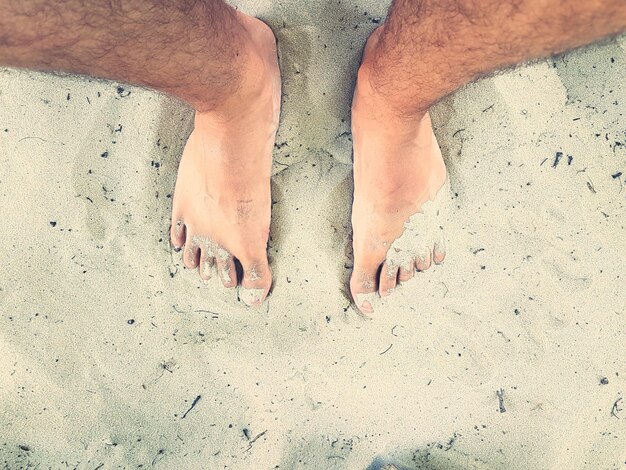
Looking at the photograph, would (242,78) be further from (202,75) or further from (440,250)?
(440,250)

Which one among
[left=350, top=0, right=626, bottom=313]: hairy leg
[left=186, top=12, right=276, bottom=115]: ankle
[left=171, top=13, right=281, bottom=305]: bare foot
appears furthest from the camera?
[left=171, top=13, right=281, bottom=305]: bare foot

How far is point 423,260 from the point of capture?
58.0 inches

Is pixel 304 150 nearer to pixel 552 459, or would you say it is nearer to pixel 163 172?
pixel 163 172

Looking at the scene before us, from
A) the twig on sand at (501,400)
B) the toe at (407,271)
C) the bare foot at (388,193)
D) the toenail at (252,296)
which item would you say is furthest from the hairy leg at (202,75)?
the twig on sand at (501,400)

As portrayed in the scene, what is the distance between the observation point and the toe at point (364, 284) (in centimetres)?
147

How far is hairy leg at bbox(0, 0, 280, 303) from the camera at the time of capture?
2.50ft

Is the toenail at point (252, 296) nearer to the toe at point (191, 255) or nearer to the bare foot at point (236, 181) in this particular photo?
the bare foot at point (236, 181)

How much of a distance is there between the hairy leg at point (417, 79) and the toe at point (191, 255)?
0.45m

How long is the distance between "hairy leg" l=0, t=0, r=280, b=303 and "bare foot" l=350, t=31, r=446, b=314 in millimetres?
243

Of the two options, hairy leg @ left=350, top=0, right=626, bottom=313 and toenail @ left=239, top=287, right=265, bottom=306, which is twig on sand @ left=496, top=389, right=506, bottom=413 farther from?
toenail @ left=239, top=287, right=265, bottom=306

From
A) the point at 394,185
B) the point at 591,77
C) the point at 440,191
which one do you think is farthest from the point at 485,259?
the point at 591,77

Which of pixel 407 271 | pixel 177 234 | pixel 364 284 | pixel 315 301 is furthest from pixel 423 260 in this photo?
pixel 177 234

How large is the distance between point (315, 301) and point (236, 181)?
0.40 metres

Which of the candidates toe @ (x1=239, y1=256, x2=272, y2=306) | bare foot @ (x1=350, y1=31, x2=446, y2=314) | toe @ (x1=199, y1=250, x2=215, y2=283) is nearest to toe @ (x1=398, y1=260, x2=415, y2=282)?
bare foot @ (x1=350, y1=31, x2=446, y2=314)
